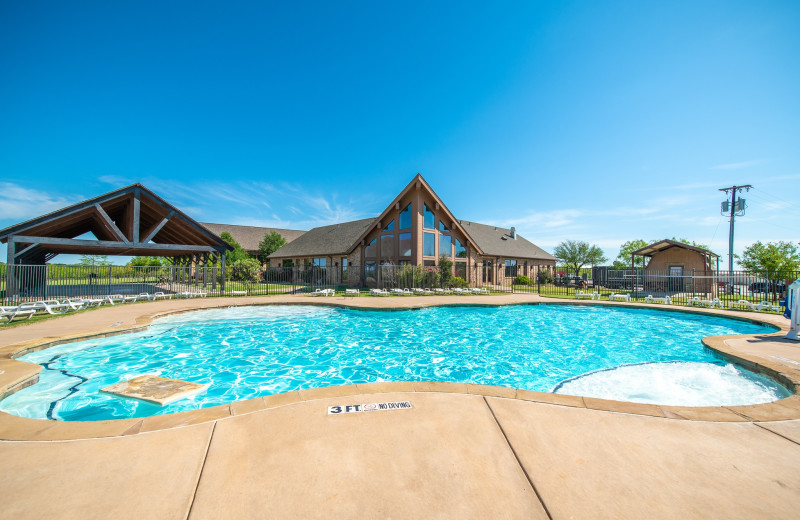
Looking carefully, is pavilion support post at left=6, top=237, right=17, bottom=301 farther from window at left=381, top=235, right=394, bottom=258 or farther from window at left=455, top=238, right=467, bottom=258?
window at left=455, top=238, right=467, bottom=258

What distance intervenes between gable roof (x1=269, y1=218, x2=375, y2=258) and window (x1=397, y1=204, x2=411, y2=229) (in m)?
3.61

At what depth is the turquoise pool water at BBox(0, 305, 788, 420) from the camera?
18.0 feet

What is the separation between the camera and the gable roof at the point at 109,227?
14.6 m

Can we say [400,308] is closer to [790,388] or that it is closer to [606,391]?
[606,391]

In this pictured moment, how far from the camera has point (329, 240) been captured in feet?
96.9

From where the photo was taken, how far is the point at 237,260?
32.0 meters

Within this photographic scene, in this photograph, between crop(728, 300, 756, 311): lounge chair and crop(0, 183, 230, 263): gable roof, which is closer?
crop(728, 300, 756, 311): lounge chair

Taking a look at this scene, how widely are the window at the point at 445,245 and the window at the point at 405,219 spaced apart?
2747mm

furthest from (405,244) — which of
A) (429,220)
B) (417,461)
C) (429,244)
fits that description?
(417,461)

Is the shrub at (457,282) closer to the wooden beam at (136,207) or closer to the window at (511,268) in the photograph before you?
the window at (511,268)

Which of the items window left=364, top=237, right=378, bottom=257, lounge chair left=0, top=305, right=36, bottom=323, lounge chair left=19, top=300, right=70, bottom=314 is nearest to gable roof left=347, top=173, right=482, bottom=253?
window left=364, top=237, right=378, bottom=257

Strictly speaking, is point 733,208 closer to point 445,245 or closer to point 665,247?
point 665,247

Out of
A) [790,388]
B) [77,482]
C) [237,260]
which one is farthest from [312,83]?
[237,260]

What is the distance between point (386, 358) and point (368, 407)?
4.50 metres
